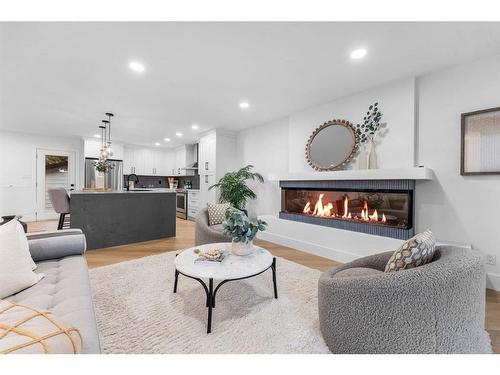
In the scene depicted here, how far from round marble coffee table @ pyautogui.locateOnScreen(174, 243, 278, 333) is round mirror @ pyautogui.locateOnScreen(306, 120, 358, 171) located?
6.65ft

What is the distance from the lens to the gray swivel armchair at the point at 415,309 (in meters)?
1.09

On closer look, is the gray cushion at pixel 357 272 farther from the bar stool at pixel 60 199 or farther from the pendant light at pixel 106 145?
the pendant light at pixel 106 145

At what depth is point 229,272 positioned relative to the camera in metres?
1.59

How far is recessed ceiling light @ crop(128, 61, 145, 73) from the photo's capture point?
7.80 feet

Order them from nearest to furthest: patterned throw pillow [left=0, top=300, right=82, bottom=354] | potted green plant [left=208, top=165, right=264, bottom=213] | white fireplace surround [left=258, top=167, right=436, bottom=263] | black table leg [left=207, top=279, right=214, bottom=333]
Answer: patterned throw pillow [left=0, top=300, right=82, bottom=354] → black table leg [left=207, top=279, right=214, bottom=333] → white fireplace surround [left=258, top=167, right=436, bottom=263] → potted green plant [left=208, top=165, right=264, bottom=213]

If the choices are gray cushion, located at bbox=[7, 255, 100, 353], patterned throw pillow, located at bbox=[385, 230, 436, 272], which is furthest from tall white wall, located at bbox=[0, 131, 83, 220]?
patterned throw pillow, located at bbox=[385, 230, 436, 272]

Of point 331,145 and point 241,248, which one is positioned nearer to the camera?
point 241,248

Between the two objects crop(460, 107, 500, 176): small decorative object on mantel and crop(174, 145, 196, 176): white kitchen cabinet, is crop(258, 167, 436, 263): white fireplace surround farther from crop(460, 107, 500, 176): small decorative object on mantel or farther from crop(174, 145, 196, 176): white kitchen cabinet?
crop(174, 145, 196, 176): white kitchen cabinet

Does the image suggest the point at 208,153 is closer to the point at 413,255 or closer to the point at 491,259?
the point at 413,255

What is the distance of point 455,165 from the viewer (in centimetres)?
242

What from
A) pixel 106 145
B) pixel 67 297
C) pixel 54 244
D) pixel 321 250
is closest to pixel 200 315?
pixel 67 297

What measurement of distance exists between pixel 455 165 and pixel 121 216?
4687 mm

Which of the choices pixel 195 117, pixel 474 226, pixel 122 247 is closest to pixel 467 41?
pixel 474 226

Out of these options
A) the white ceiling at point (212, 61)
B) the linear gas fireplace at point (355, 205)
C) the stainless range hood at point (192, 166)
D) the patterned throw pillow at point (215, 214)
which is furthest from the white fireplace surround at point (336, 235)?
the stainless range hood at point (192, 166)
